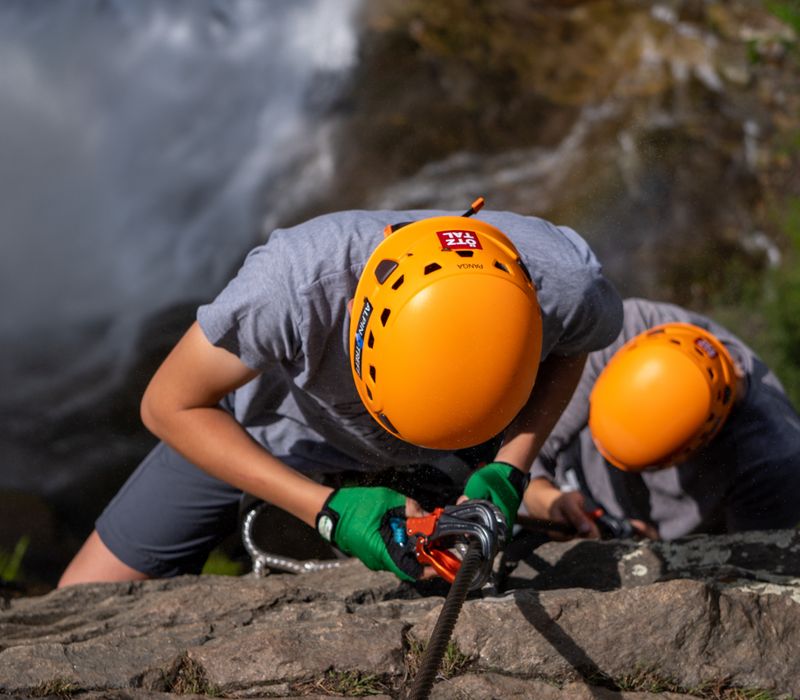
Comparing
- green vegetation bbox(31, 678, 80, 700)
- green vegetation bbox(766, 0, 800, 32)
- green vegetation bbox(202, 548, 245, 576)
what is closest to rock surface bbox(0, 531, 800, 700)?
green vegetation bbox(31, 678, 80, 700)

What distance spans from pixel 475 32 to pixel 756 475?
4.76 metres

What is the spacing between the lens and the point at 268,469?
2500 millimetres

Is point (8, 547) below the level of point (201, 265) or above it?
below

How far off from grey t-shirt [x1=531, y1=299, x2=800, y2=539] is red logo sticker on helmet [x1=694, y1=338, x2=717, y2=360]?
21 cm

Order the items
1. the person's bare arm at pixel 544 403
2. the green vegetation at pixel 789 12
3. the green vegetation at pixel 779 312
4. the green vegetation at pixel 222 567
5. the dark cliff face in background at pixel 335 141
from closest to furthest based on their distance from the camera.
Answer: the person's bare arm at pixel 544 403, the green vegetation at pixel 222 567, the green vegetation at pixel 779 312, the green vegetation at pixel 789 12, the dark cliff face in background at pixel 335 141

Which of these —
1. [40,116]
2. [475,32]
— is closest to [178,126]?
[40,116]

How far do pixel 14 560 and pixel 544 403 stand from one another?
2.87 meters

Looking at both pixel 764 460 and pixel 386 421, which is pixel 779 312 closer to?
pixel 764 460

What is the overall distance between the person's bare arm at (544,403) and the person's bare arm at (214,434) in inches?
23.0

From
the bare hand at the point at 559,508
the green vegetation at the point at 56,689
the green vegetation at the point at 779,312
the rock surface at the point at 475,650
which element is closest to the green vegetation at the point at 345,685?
the rock surface at the point at 475,650

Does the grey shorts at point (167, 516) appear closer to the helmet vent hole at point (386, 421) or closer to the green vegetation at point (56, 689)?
the helmet vent hole at point (386, 421)

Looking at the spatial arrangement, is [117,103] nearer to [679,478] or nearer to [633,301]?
[633,301]

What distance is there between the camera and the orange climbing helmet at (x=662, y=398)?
332cm

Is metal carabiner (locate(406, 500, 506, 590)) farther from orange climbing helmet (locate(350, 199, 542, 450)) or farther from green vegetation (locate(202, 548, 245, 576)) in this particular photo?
green vegetation (locate(202, 548, 245, 576))
